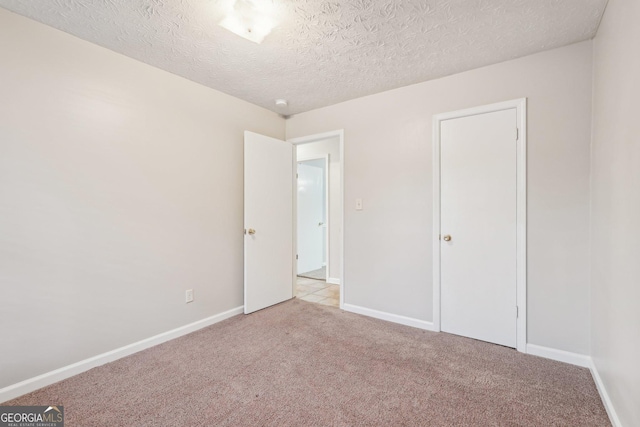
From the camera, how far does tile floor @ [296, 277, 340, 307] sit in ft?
12.2

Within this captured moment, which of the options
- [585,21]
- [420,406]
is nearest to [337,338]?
[420,406]

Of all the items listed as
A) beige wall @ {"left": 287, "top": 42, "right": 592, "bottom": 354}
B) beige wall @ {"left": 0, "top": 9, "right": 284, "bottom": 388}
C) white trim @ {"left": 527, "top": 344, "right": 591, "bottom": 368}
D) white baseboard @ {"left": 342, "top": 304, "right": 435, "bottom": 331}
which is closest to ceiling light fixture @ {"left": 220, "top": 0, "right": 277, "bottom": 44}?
beige wall @ {"left": 0, "top": 9, "right": 284, "bottom": 388}

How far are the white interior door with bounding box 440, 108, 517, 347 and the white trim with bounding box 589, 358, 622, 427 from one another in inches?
18.7

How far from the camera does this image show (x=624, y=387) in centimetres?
136

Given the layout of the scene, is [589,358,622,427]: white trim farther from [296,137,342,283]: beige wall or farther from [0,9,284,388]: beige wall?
[296,137,342,283]: beige wall

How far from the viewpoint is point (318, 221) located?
5.68 m

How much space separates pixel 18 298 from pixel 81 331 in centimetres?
44

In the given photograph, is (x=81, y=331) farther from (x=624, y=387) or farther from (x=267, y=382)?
(x=624, y=387)

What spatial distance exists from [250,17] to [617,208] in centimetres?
223

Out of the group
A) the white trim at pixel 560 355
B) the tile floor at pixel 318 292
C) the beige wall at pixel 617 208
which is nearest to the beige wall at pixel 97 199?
the tile floor at pixel 318 292

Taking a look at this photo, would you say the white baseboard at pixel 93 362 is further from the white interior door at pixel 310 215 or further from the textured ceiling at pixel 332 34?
the white interior door at pixel 310 215

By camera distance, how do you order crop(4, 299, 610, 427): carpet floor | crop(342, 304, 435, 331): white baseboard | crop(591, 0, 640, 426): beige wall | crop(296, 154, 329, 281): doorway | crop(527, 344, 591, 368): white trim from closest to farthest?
crop(591, 0, 640, 426): beige wall < crop(4, 299, 610, 427): carpet floor < crop(527, 344, 591, 368): white trim < crop(342, 304, 435, 331): white baseboard < crop(296, 154, 329, 281): doorway

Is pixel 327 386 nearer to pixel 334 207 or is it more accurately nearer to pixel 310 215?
pixel 334 207

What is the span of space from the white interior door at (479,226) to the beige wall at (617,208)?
506 millimetres
